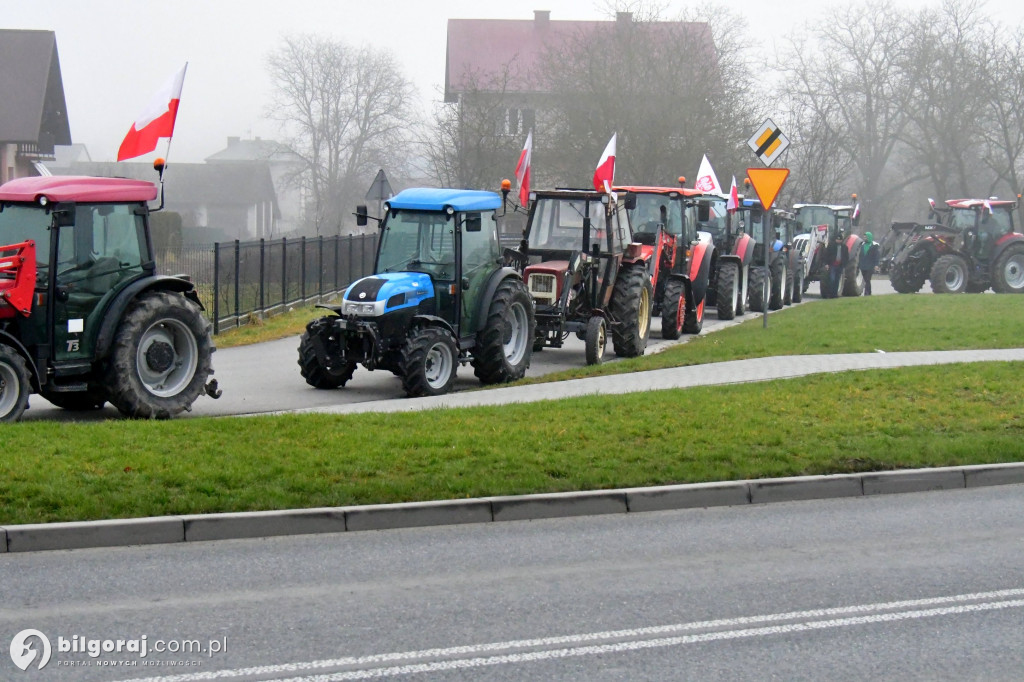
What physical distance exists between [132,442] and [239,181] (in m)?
88.9

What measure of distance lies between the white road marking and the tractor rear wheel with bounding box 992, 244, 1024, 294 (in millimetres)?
→ 29637

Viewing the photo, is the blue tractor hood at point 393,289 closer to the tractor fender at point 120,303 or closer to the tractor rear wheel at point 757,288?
the tractor fender at point 120,303

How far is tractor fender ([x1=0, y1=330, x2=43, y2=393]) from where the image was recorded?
36.3ft

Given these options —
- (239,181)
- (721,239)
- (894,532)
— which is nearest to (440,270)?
(894,532)

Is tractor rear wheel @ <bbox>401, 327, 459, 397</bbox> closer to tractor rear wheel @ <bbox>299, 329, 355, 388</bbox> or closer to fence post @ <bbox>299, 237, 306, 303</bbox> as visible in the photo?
tractor rear wheel @ <bbox>299, 329, 355, 388</bbox>

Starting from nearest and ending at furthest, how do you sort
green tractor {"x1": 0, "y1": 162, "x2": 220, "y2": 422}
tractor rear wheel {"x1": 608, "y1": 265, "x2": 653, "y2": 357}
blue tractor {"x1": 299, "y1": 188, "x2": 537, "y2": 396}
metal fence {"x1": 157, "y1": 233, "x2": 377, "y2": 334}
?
green tractor {"x1": 0, "y1": 162, "x2": 220, "y2": 422} < blue tractor {"x1": 299, "y1": 188, "x2": 537, "y2": 396} < tractor rear wheel {"x1": 608, "y1": 265, "x2": 653, "y2": 357} < metal fence {"x1": 157, "y1": 233, "x2": 377, "y2": 334}

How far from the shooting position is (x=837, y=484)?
969 centimetres

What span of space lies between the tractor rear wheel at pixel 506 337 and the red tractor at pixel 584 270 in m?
1.33

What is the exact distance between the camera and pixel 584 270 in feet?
59.6

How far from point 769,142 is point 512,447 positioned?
34.4ft

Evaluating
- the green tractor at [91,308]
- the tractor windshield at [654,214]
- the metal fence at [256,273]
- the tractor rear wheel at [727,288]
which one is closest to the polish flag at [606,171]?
the tractor windshield at [654,214]

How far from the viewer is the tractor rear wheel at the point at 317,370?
48.4 ft

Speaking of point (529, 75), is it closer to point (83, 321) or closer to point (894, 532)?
point (83, 321)

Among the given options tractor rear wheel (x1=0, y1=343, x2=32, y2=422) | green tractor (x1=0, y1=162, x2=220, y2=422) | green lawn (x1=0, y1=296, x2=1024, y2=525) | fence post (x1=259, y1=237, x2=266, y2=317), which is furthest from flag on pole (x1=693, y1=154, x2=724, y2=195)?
tractor rear wheel (x1=0, y1=343, x2=32, y2=422)
